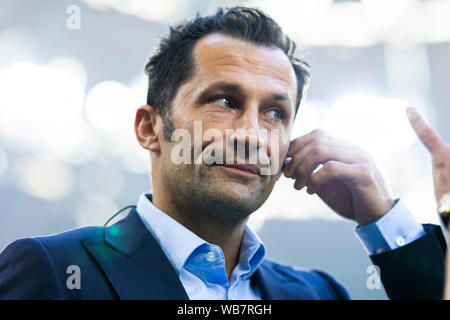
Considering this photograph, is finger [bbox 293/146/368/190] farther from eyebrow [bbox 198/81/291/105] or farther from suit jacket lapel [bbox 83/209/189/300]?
suit jacket lapel [bbox 83/209/189/300]

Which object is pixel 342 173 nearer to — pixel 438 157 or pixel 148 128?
pixel 438 157

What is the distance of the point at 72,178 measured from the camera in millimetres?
5820

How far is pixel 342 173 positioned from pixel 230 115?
0.60m

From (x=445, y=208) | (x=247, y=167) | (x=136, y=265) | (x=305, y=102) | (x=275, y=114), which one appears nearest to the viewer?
(x=445, y=208)

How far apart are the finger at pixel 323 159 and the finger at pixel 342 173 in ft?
0.14

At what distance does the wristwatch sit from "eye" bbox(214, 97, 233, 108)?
89cm

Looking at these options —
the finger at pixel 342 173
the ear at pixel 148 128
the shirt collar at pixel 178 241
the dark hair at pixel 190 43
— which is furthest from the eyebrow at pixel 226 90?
the shirt collar at pixel 178 241

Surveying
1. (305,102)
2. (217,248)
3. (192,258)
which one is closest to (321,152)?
(217,248)

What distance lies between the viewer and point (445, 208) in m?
1.42

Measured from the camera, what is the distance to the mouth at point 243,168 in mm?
1625

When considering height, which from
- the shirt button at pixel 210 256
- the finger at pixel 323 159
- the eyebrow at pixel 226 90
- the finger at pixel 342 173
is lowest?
the shirt button at pixel 210 256

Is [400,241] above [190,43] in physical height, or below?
below

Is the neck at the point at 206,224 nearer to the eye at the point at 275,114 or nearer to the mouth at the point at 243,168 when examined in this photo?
the mouth at the point at 243,168

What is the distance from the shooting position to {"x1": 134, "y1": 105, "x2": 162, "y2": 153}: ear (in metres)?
1.91
